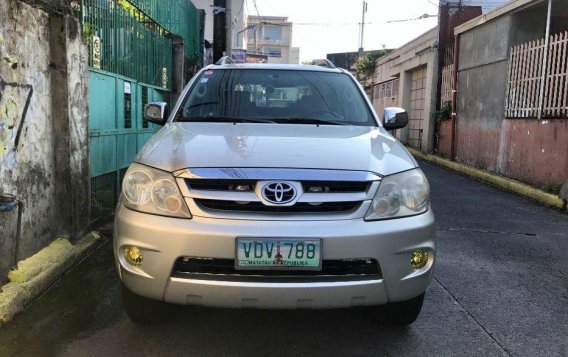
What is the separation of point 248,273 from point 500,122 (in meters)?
9.36

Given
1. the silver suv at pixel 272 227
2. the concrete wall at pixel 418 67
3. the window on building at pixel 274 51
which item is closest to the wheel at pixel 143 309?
the silver suv at pixel 272 227

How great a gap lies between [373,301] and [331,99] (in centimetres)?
196

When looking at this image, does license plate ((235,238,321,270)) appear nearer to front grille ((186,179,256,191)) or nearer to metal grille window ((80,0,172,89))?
front grille ((186,179,256,191))

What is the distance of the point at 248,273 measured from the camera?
2.66 m

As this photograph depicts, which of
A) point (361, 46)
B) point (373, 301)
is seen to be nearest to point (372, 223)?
point (373, 301)

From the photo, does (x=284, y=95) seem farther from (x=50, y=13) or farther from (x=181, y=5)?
(x=181, y=5)

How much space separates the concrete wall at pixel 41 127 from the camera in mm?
3633

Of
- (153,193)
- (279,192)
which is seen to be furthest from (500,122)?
(153,193)

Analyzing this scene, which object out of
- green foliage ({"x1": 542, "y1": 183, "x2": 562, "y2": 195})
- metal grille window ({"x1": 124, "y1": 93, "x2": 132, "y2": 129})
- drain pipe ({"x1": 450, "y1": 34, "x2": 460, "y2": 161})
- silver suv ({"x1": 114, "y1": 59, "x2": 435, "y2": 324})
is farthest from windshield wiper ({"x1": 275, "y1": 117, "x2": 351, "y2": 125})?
drain pipe ({"x1": 450, "y1": 34, "x2": 460, "y2": 161})

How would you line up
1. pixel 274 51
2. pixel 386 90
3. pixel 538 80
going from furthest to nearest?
pixel 274 51 → pixel 386 90 → pixel 538 80

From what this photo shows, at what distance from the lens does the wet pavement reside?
303 cm

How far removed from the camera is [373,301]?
2.71 metres

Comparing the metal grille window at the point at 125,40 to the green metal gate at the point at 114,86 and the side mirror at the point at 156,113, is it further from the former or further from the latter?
the side mirror at the point at 156,113

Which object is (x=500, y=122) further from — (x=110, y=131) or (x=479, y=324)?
(x=479, y=324)
